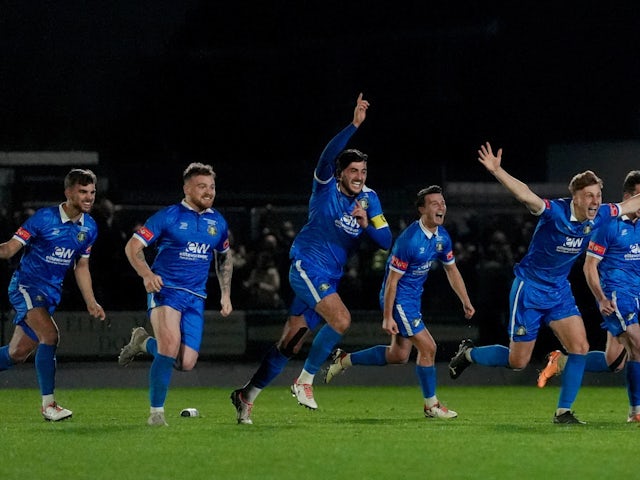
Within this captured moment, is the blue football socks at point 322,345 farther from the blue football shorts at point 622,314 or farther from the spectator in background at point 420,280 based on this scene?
the blue football shorts at point 622,314

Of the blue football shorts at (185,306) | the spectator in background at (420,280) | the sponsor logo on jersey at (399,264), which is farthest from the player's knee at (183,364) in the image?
the sponsor logo on jersey at (399,264)

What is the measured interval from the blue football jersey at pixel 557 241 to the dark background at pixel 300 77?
13008 millimetres

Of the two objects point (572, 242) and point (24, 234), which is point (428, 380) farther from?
point (24, 234)

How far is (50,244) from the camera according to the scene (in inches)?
404

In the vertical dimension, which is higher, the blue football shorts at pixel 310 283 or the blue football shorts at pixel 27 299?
the blue football shorts at pixel 310 283

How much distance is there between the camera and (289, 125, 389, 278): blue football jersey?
32.8 ft

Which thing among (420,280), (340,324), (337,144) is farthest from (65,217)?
(420,280)

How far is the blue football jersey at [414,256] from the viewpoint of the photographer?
1075 cm

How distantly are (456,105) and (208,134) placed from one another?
458 cm

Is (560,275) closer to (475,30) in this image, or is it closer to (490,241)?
(490,241)

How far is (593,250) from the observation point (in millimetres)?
9992

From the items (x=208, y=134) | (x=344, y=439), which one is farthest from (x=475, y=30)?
(x=344, y=439)

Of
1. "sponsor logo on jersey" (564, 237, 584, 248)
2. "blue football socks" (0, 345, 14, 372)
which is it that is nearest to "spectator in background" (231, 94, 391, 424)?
"sponsor logo on jersey" (564, 237, 584, 248)

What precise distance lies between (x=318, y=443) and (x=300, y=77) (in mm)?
17256
